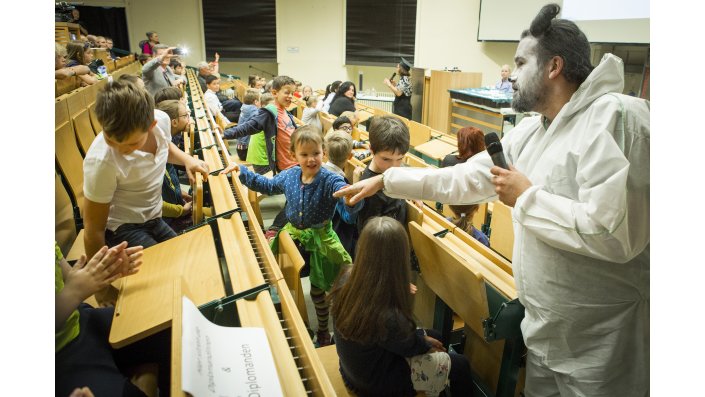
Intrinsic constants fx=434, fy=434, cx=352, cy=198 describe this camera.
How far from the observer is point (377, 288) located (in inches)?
57.3

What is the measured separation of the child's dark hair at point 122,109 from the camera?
1.51 m

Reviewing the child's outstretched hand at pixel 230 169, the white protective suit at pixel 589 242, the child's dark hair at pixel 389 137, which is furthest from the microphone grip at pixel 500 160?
the child's outstretched hand at pixel 230 169

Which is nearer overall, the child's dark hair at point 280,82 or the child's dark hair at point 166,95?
the child's dark hair at point 166,95

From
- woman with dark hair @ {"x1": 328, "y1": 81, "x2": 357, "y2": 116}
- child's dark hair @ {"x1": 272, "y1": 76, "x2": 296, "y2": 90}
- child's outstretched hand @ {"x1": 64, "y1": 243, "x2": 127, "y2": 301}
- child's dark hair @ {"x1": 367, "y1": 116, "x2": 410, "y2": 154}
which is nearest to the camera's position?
child's outstretched hand @ {"x1": 64, "y1": 243, "x2": 127, "y2": 301}

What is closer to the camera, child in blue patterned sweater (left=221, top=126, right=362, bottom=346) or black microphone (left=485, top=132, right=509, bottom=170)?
black microphone (left=485, top=132, right=509, bottom=170)

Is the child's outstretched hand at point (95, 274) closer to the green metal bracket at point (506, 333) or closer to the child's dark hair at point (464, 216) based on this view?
the green metal bracket at point (506, 333)

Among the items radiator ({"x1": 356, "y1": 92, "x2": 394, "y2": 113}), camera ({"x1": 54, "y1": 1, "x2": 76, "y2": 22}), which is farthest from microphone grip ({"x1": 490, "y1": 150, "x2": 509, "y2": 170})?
radiator ({"x1": 356, "y1": 92, "x2": 394, "y2": 113})

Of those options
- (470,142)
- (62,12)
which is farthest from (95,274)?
(62,12)

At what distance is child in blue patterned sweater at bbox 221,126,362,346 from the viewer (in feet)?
7.44

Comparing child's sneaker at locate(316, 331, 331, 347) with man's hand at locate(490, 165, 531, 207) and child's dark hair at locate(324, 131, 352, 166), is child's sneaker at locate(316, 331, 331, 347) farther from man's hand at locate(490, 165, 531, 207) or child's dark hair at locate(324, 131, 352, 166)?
man's hand at locate(490, 165, 531, 207)

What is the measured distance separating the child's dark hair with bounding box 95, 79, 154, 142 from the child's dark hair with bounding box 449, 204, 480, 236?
1564 millimetres

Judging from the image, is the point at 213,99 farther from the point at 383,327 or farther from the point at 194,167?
the point at 383,327

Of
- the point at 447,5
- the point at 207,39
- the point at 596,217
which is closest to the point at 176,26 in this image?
the point at 207,39

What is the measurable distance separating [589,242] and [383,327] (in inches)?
26.6
